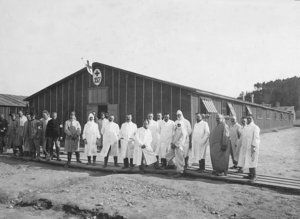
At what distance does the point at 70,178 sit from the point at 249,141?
5.31 meters

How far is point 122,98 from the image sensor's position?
16.1 m

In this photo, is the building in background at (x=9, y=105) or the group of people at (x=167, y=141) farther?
the building in background at (x=9, y=105)

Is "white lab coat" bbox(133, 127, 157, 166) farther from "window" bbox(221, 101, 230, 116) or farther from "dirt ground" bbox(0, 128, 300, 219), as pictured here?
"window" bbox(221, 101, 230, 116)

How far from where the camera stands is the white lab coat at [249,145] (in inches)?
323

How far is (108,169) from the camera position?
984cm

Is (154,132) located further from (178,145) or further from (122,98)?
(122,98)

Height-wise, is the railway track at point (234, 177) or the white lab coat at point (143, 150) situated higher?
the white lab coat at point (143, 150)

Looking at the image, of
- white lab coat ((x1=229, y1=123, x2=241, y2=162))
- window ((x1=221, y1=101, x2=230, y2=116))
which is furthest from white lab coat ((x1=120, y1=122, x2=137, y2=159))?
window ((x1=221, y1=101, x2=230, y2=116))

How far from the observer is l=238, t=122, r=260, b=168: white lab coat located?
8203 mm

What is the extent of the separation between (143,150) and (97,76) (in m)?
8.49

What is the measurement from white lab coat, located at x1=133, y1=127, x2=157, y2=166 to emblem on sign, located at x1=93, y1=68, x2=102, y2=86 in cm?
794

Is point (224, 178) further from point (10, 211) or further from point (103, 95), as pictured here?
point (103, 95)

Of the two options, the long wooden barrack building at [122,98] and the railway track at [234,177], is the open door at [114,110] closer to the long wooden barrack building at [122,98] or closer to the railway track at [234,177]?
the long wooden barrack building at [122,98]

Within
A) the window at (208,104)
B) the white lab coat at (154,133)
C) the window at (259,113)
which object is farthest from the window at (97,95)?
the window at (259,113)
